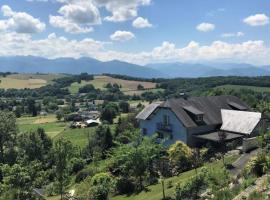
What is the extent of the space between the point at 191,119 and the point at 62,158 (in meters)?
24.4

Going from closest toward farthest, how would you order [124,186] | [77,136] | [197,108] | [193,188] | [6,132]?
[193,188] → [124,186] → [197,108] → [6,132] → [77,136]

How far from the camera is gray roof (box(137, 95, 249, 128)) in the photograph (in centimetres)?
5003

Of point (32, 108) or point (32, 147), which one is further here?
point (32, 108)

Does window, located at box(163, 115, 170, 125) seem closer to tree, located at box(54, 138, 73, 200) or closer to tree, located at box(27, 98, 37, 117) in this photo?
tree, located at box(54, 138, 73, 200)

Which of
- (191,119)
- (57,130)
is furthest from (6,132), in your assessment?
(57,130)

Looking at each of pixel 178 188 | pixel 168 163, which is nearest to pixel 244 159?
pixel 168 163

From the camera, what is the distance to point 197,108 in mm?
52312

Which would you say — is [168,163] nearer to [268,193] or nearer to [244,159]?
[244,159]

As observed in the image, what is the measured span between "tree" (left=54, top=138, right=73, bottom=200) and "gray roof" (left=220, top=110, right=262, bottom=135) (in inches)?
946

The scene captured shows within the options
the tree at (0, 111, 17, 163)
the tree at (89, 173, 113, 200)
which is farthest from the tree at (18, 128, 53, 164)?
the tree at (89, 173, 113, 200)

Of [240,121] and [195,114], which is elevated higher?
[195,114]

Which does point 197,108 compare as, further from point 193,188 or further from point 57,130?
point 57,130

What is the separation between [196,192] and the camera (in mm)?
25328

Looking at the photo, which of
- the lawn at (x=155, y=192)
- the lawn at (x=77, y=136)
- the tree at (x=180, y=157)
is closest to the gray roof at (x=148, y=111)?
the tree at (x=180, y=157)
